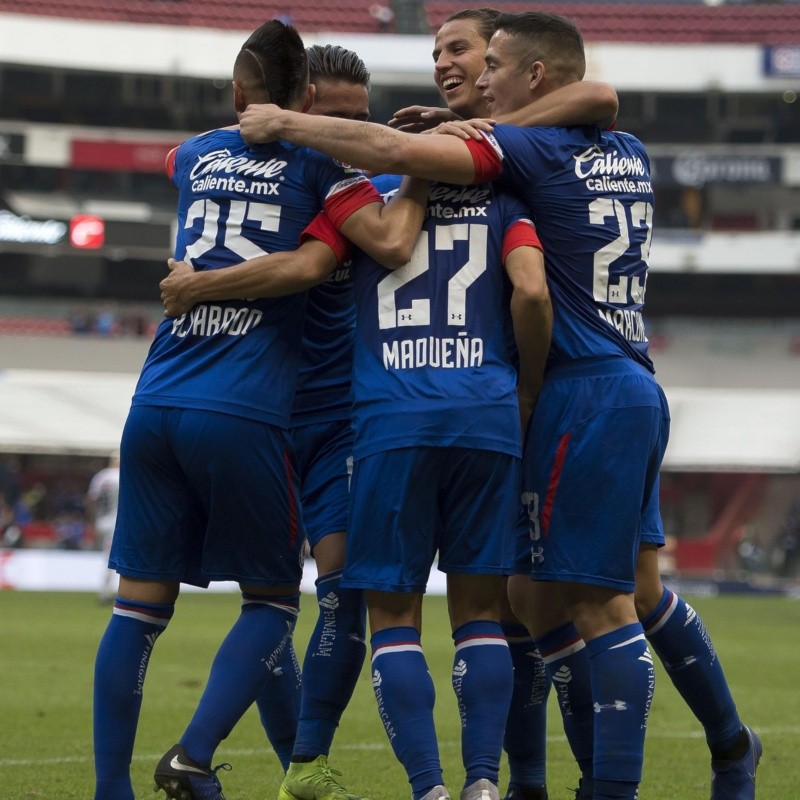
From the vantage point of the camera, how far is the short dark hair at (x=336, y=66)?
15.6ft

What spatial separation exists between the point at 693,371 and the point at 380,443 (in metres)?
33.5

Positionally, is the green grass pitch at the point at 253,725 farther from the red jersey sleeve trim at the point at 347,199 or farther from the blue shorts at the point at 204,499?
the red jersey sleeve trim at the point at 347,199

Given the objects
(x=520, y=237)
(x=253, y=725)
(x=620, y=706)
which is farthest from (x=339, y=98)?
(x=253, y=725)

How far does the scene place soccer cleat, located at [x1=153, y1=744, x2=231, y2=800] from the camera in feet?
12.6

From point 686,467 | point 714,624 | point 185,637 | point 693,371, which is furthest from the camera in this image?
point 693,371

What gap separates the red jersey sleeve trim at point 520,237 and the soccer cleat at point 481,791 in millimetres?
1442

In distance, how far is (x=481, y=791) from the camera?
143 inches

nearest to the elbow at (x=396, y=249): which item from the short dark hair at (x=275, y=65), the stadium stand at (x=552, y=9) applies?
the short dark hair at (x=275, y=65)

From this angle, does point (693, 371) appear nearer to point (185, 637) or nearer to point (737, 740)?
point (185, 637)

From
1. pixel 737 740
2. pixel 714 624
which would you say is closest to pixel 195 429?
pixel 737 740

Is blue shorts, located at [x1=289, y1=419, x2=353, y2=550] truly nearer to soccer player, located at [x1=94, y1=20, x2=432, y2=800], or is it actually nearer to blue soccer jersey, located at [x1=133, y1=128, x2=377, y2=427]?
soccer player, located at [x1=94, y1=20, x2=432, y2=800]

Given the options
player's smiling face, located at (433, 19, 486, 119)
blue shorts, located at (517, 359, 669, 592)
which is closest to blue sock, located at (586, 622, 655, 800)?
blue shorts, located at (517, 359, 669, 592)

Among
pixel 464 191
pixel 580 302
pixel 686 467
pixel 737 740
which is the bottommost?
pixel 686 467

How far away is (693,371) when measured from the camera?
36469 mm
